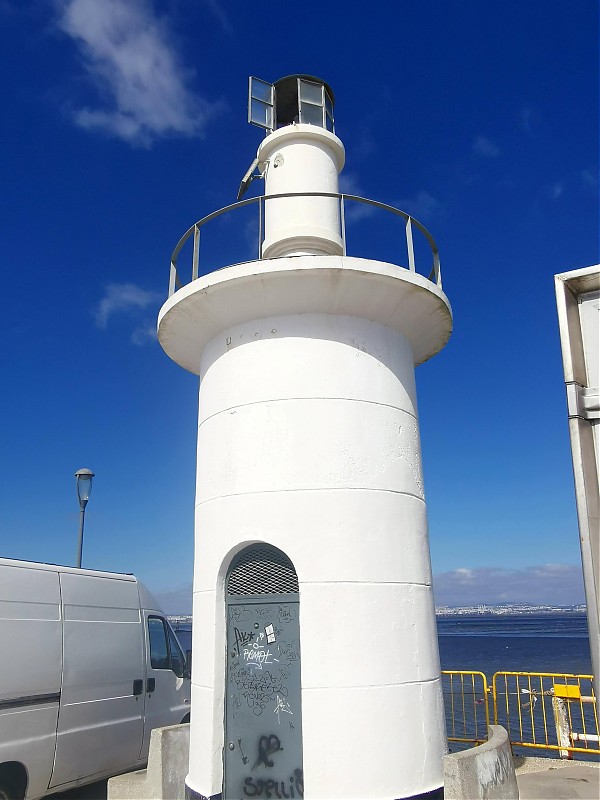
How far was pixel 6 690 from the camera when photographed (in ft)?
24.5

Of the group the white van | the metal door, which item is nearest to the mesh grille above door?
the metal door

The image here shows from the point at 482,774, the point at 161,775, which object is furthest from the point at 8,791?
the point at 482,774

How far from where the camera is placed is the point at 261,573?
6645 mm

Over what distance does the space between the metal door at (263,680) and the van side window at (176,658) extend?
178 inches

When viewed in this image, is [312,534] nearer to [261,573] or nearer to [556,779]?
[261,573]

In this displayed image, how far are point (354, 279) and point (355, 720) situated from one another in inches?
171

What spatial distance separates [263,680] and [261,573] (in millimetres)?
1015

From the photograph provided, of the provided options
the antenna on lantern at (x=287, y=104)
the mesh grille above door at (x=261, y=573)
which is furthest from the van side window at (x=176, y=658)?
the antenna on lantern at (x=287, y=104)

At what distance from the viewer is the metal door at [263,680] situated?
6.08 meters

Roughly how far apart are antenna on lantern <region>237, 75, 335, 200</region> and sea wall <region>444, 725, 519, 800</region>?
7484mm

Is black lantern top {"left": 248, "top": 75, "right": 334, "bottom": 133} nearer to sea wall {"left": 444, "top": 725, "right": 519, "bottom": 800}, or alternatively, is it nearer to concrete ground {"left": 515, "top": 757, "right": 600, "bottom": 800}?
sea wall {"left": 444, "top": 725, "right": 519, "bottom": 800}

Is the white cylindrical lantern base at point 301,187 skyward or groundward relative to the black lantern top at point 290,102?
groundward

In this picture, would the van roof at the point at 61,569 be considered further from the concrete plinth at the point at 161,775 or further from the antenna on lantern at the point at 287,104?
the antenna on lantern at the point at 287,104

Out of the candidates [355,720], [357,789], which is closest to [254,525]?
[355,720]
